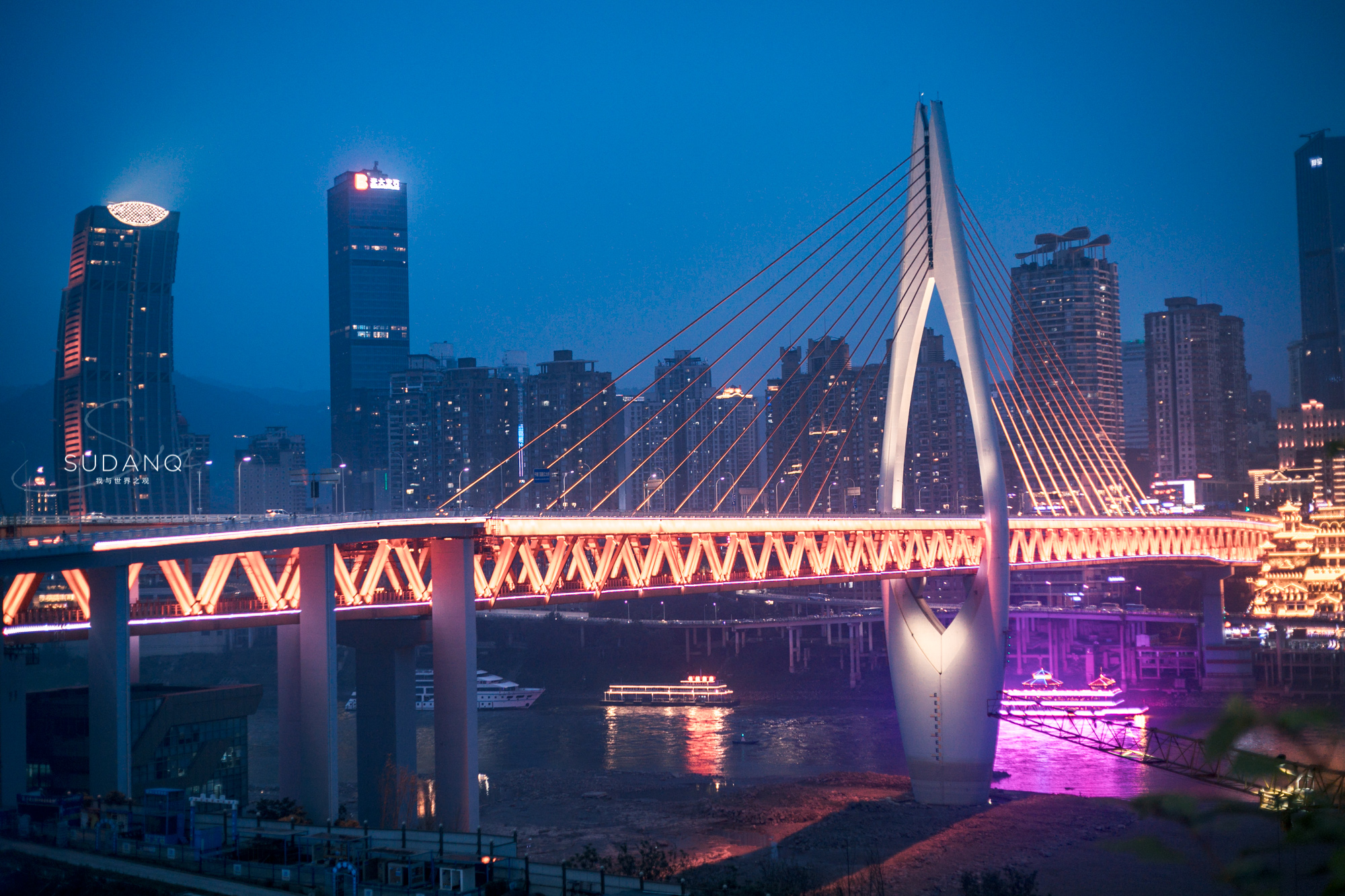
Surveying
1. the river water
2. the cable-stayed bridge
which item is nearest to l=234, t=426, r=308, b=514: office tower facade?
the river water

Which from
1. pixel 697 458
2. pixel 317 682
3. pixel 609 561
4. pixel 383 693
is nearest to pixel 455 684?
pixel 317 682

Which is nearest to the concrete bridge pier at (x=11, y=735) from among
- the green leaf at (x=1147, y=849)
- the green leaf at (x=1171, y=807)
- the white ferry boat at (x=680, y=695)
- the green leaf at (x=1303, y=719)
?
the green leaf at (x=1171, y=807)

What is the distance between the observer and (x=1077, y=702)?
63.3 metres

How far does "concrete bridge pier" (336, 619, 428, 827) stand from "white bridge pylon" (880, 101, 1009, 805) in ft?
51.4

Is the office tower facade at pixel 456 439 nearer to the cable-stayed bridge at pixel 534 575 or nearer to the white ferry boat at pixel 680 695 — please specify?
the white ferry boat at pixel 680 695

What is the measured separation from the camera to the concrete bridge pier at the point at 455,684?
31078mm

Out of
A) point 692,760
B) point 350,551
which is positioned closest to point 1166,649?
point 692,760

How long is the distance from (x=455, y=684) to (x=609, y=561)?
25.3 ft

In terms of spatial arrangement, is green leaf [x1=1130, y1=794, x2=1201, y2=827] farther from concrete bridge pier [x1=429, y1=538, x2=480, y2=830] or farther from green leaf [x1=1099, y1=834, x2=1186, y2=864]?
concrete bridge pier [x1=429, y1=538, x2=480, y2=830]

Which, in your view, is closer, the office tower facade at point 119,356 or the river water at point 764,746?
the river water at point 764,746

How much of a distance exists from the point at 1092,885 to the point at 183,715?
25.5 m

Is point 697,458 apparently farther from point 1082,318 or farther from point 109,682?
point 109,682

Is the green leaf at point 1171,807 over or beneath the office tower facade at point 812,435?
beneath

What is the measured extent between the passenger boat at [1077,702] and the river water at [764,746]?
126 cm
